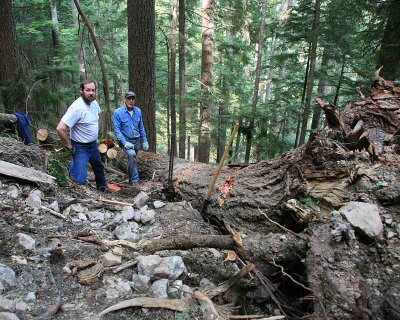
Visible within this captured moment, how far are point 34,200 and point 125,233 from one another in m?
1.29

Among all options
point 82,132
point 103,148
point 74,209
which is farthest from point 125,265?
point 103,148

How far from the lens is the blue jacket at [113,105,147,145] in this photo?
6551 millimetres

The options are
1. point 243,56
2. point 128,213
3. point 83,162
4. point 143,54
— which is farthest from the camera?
point 243,56

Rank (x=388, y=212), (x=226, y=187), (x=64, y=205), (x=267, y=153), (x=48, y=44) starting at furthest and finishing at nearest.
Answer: (x=48, y=44), (x=267, y=153), (x=226, y=187), (x=64, y=205), (x=388, y=212)

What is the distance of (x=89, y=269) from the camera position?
10.1ft

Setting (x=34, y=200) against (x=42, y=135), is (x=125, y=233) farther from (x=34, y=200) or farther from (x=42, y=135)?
(x=42, y=135)

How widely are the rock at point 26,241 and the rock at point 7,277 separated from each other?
0.42m

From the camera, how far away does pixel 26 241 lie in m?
3.20

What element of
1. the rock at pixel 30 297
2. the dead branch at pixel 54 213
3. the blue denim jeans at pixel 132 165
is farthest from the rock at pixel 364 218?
the blue denim jeans at pixel 132 165

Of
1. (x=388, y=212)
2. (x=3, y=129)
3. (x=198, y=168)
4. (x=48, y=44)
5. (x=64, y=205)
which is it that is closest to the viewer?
(x=388, y=212)

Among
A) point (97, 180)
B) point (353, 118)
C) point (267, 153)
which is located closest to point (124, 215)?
point (97, 180)

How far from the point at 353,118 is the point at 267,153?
5.98 metres

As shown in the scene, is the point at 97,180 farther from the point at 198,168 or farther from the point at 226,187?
the point at 226,187

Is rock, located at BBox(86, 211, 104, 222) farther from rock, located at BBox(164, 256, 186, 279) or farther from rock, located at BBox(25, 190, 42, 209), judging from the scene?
rock, located at BBox(164, 256, 186, 279)
